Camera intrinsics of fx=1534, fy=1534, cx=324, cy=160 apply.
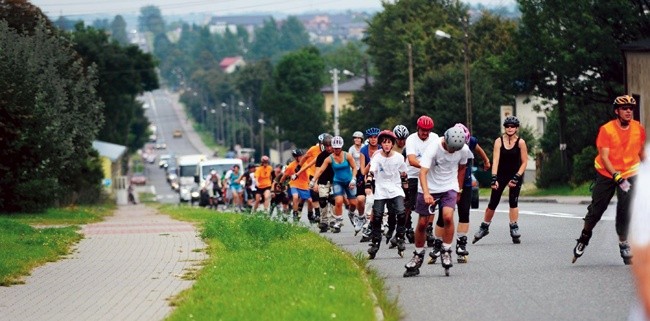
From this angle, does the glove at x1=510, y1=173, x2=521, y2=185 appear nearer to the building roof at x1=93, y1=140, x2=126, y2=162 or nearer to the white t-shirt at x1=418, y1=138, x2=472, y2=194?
the white t-shirt at x1=418, y1=138, x2=472, y2=194

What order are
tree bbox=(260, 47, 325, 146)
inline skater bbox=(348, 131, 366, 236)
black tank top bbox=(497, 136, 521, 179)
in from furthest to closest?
1. tree bbox=(260, 47, 325, 146)
2. inline skater bbox=(348, 131, 366, 236)
3. black tank top bbox=(497, 136, 521, 179)

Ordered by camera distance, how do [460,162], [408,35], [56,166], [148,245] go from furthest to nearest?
1. [408,35]
2. [56,166]
3. [148,245]
4. [460,162]

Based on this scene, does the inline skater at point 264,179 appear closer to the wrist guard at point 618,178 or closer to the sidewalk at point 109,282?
the sidewalk at point 109,282

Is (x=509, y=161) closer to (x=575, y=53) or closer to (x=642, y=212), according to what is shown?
(x=642, y=212)

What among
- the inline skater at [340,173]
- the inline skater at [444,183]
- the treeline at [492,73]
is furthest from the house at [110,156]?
the inline skater at [444,183]

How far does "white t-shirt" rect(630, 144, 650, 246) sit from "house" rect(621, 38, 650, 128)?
3827 cm

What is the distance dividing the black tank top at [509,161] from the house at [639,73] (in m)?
25.5

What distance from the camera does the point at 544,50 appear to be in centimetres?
5116

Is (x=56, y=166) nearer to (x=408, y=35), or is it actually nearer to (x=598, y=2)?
(x=598, y=2)

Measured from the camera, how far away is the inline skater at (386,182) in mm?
17594

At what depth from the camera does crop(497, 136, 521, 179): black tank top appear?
19.0 meters

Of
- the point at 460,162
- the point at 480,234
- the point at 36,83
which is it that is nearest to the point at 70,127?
the point at 36,83

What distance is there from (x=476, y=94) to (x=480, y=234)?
5451 cm

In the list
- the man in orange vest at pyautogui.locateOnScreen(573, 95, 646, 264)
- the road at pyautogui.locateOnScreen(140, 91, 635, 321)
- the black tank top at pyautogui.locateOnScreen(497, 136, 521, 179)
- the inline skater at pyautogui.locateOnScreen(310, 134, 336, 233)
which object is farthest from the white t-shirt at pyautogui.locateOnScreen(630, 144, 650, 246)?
the inline skater at pyautogui.locateOnScreen(310, 134, 336, 233)
